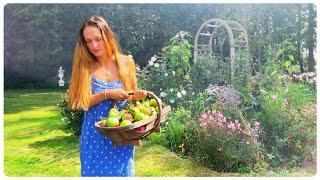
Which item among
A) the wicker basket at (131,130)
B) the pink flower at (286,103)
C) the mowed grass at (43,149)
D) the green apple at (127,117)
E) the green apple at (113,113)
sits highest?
the green apple at (113,113)

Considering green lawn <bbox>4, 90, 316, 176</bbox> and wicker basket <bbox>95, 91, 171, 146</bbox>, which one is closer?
wicker basket <bbox>95, 91, 171, 146</bbox>

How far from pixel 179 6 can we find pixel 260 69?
0.63 metres

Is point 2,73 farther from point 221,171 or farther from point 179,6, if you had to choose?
point 221,171

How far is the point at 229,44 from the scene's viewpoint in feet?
12.8

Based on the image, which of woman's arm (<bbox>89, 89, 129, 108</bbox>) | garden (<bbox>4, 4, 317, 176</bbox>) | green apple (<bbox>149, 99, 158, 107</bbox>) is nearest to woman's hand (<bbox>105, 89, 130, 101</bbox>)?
woman's arm (<bbox>89, 89, 129, 108</bbox>)

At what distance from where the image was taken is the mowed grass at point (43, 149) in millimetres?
3762

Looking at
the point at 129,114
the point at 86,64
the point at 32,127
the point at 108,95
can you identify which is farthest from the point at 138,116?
the point at 32,127

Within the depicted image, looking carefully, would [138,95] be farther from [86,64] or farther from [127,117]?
[86,64]

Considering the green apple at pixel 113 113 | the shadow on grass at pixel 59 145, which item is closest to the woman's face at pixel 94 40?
the green apple at pixel 113 113

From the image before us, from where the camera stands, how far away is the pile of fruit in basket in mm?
2795

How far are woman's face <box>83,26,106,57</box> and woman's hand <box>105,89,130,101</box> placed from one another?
20 cm

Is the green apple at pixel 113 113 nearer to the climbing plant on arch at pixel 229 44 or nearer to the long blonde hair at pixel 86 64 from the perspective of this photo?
the long blonde hair at pixel 86 64

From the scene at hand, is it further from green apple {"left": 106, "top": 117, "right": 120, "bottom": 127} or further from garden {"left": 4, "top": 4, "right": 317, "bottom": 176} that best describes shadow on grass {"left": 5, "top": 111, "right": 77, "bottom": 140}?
green apple {"left": 106, "top": 117, "right": 120, "bottom": 127}

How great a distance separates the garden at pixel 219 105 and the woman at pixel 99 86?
30.7 inches
